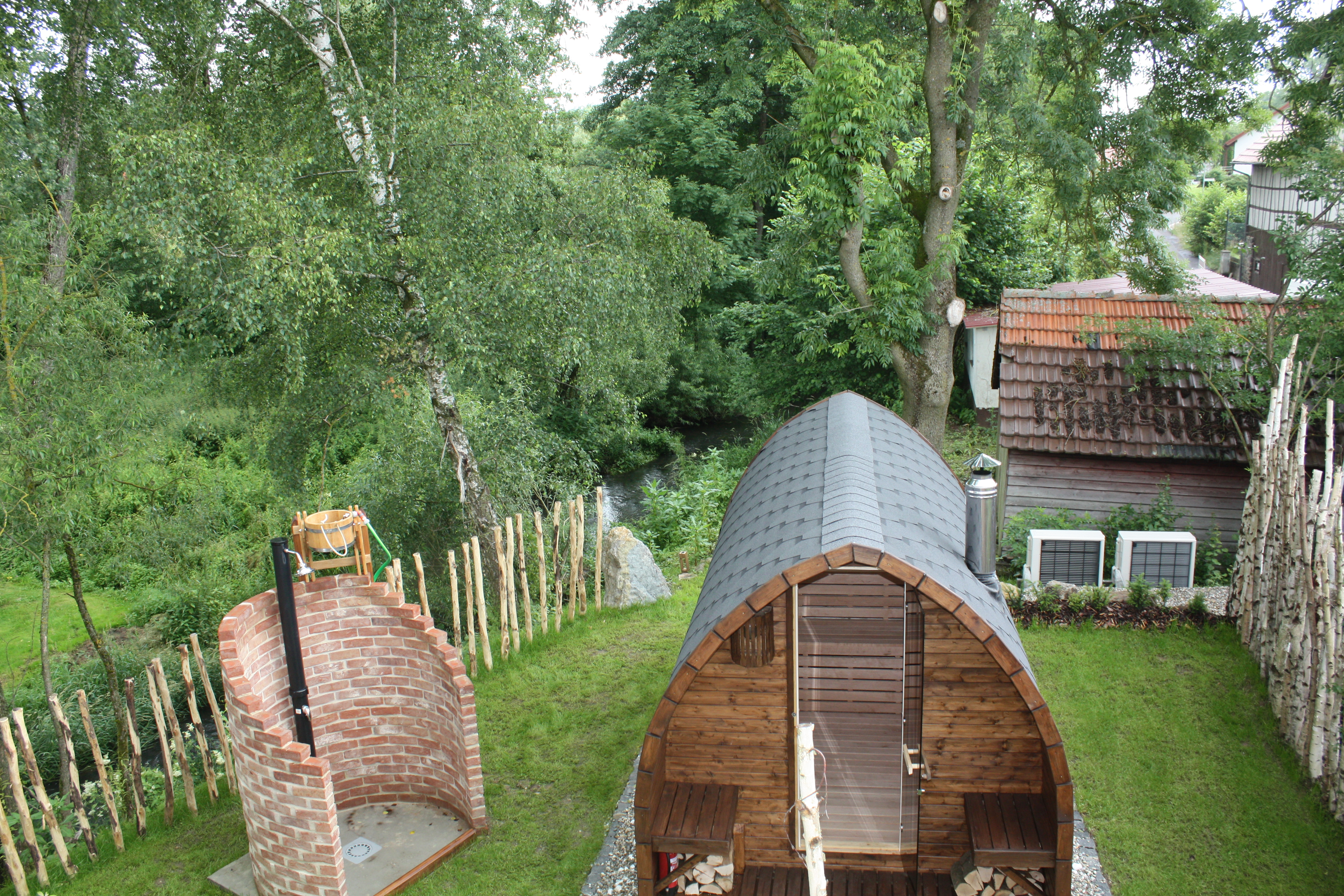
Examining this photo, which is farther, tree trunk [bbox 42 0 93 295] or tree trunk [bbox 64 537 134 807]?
tree trunk [bbox 42 0 93 295]

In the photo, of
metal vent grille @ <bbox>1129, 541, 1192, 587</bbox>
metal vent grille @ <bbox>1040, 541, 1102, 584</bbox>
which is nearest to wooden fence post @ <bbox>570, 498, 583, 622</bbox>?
metal vent grille @ <bbox>1040, 541, 1102, 584</bbox>

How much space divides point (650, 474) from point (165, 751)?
1446cm

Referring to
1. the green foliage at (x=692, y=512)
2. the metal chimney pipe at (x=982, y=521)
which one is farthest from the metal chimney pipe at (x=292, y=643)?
the green foliage at (x=692, y=512)

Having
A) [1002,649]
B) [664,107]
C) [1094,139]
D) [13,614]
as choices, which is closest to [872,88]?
[1094,139]

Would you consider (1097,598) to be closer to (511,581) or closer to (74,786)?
(511,581)

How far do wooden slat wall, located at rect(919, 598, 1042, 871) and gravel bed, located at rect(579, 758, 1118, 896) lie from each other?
51.4 inches

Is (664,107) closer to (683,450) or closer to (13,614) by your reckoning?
(683,450)

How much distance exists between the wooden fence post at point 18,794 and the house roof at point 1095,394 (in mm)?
9829

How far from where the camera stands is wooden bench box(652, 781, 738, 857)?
5.07 m

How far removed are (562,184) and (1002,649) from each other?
7.58 metres

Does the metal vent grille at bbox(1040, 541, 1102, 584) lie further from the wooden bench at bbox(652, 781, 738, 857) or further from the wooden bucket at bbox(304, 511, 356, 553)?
the wooden bucket at bbox(304, 511, 356, 553)

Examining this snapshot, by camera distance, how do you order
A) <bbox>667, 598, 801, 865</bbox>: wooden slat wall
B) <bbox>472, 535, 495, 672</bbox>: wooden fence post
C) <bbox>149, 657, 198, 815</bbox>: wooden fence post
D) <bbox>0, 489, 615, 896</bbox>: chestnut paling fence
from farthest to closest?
<bbox>472, 535, 495, 672</bbox>: wooden fence post → <bbox>149, 657, 198, 815</bbox>: wooden fence post → <bbox>0, 489, 615, 896</bbox>: chestnut paling fence → <bbox>667, 598, 801, 865</bbox>: wooden slat wall

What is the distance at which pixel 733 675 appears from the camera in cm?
532

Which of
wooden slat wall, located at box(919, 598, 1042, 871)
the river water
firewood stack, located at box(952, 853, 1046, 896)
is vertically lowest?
the river water
